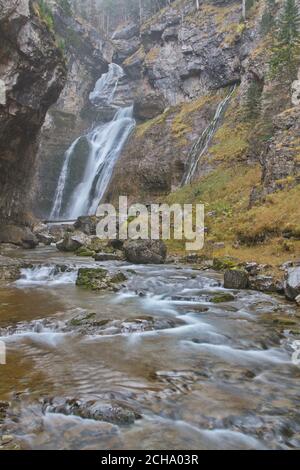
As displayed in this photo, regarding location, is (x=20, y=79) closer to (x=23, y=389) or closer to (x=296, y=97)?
(x=296, y=97)

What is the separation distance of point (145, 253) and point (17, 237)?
14.4 meters

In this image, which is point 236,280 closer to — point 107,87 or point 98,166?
point 98,166

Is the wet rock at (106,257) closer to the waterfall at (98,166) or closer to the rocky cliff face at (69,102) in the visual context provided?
the waterfall at (98,166)

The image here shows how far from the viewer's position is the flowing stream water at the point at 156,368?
232 inches

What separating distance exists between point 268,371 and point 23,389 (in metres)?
4.63

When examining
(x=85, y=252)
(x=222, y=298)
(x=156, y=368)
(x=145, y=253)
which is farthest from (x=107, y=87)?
(x=156, y=368)

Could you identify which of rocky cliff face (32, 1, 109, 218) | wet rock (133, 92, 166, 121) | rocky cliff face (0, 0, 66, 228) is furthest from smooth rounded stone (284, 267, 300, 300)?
wet rock (133, 92, 166, 121)

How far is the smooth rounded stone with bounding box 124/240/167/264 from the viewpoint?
23.3 meters

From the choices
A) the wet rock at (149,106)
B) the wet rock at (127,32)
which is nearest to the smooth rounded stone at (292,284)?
the wet rock at (149,106)

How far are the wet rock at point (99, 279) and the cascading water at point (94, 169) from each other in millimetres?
35261

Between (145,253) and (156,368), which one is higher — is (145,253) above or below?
above

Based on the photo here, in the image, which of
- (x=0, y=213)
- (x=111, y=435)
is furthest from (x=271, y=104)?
(x=111, y=435)

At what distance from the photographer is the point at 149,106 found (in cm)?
6406

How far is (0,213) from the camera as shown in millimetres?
35156
